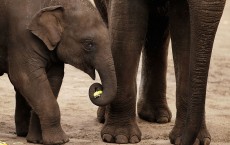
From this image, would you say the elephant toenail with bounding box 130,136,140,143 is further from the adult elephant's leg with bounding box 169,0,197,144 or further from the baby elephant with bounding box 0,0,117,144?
the baby elephant with bounding box 0,0,117,144

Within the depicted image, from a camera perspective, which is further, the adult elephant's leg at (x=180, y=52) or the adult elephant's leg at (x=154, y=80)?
the adult elephant's leg at (x=154, y=80)

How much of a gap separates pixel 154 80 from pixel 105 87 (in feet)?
5.46

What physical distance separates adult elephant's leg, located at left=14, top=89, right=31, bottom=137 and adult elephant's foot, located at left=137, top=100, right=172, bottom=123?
1382mm

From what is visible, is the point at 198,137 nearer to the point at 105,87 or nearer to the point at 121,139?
the point at 121,139

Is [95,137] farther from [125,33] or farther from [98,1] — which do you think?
[98,1]

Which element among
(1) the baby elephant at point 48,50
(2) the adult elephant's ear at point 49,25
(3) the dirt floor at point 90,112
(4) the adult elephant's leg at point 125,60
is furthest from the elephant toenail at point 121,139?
(2) the adult elephant's ear at point 49,25

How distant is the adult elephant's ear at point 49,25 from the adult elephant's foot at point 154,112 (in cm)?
174

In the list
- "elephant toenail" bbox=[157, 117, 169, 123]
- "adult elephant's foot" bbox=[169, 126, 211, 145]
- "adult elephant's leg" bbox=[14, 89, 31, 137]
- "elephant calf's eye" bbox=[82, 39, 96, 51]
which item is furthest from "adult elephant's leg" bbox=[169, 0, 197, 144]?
"adult elephant's leg" bbox=[14, 89, 31, 137]

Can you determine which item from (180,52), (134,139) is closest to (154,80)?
(180,52)

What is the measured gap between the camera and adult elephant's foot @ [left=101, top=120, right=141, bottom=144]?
732cm

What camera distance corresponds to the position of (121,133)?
7.37m

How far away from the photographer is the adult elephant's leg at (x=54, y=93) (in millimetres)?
7016

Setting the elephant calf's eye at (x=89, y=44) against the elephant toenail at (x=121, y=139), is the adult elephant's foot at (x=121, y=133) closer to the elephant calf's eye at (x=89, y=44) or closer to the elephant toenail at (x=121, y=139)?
the elephant toenail at (x=121, y=139)

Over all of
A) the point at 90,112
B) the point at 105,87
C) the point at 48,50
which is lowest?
the point at 90,112
